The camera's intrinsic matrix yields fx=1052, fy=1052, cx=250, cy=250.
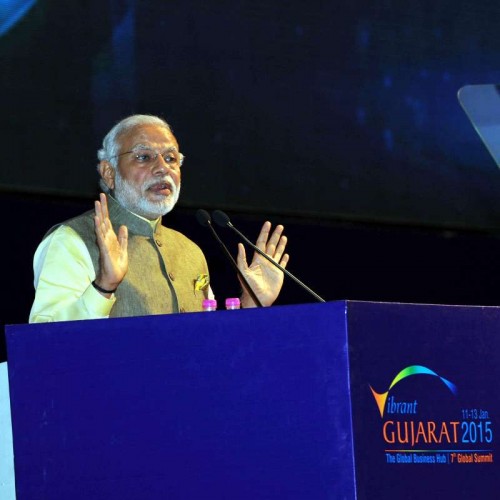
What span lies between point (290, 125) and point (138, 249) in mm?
1287

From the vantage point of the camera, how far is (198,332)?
1.79 metres

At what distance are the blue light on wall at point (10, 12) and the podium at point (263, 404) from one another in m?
1.83

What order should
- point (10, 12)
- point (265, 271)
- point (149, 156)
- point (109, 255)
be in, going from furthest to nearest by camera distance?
point (10, 12) → point (149, 156) → point (265, 271) → point (109, 255)

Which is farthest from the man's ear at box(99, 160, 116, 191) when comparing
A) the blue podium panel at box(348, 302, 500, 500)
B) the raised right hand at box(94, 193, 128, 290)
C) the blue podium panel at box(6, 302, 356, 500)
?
the blue podium panel at box(348, 302, 500, 500)

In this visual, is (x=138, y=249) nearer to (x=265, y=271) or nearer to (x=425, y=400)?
(x=265, y=271)

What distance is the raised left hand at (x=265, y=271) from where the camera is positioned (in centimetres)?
285

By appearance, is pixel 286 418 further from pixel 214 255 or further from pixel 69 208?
pixel 214 255

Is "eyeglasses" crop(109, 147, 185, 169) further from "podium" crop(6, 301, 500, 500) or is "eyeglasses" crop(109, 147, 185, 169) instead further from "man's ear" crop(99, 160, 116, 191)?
"podium" crop(6, 301, 500, 500)

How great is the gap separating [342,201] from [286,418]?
8.06ft

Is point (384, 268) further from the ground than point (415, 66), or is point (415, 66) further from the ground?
point (415, 66)

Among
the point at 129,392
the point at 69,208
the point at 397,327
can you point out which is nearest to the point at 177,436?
the point at 129,392

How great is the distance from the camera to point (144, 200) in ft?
9.74

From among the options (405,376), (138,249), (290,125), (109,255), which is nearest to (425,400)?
(405,376)

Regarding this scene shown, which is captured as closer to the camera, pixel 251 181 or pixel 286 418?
pixel 286 418
